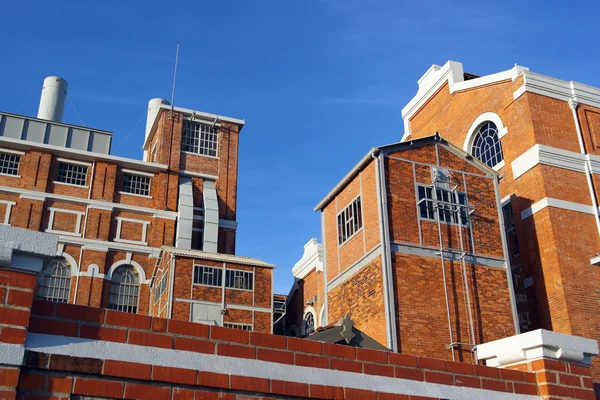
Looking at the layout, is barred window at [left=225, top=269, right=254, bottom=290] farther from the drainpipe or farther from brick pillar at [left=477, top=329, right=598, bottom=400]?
brick pillar at [left=477, top=329, right=598, bottom=400]

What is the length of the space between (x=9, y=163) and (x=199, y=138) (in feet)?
33.4

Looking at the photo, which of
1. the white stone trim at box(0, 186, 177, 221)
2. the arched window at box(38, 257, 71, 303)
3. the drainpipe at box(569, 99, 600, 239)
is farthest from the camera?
the white stone trim at box(0, 186, 177, 221)

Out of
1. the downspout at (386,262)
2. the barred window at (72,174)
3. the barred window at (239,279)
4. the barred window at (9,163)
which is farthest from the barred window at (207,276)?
the downspout at (386,262)

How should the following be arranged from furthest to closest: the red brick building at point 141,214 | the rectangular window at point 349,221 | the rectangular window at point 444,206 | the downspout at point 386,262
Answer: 1. the red brick building at point 141,214
2. the rectangular window at point 349,221
3. the rectangular window at point 444,206
4. the downspout at point 386,262

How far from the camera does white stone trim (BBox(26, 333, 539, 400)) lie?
509 centimetres

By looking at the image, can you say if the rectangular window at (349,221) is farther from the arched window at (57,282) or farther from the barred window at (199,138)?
the barred window at (199,138)

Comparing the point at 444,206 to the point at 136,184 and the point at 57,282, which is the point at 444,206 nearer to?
the point at 57,282

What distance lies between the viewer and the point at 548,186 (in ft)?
72.2

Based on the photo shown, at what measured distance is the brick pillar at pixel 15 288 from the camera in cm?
468

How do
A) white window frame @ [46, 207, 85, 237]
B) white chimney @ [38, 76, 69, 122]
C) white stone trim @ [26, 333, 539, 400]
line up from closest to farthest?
white stone trim @ [26, 333, 539, 400] → white window frame @ [46, 207, 85, 237] → white chimney @ [38, 76, 69, 122]

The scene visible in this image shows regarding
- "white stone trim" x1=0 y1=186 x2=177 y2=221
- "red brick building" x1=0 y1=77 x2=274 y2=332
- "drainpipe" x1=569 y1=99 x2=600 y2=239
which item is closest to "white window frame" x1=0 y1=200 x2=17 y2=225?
"red brick building" x1=0 y1=77 x2=274 y2=332

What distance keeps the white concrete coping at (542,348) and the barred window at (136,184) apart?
2958cm

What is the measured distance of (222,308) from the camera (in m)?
28.4

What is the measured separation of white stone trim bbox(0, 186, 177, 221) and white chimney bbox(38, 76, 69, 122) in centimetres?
1184
